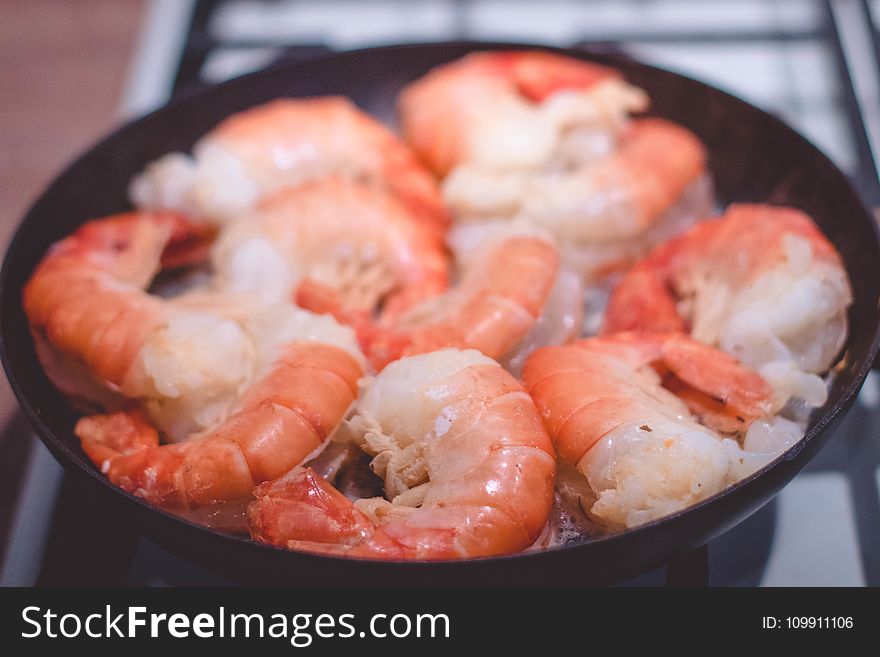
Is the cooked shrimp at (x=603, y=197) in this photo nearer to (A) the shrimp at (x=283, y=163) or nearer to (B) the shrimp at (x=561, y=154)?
(B) the shrimp at (x=561, y=154)

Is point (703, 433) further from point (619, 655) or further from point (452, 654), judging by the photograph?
point (452, 654)

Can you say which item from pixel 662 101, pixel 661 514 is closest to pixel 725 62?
pixel 662 101

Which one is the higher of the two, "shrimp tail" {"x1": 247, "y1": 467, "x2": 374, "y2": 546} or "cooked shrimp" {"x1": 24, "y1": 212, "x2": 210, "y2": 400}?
"cooked shrimp" {"x1": 24, "y1": 212, "x2": 210, "y2": 400}

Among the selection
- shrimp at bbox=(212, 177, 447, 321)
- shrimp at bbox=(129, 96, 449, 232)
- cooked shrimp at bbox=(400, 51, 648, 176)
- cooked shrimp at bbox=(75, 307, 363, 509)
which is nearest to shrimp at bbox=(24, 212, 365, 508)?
cooked shrimp at bbox=(75, 307, 363, 509)

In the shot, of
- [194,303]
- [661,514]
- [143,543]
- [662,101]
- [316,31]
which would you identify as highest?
[316,31]

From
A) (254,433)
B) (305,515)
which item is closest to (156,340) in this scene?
(254,433)

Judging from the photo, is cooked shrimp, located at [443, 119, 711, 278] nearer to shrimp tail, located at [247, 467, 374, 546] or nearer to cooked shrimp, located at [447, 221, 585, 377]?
cooked shrimp, located at [447, 221, 585, 377]

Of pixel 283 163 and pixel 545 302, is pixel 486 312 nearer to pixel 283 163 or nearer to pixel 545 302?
pixel 545 302
